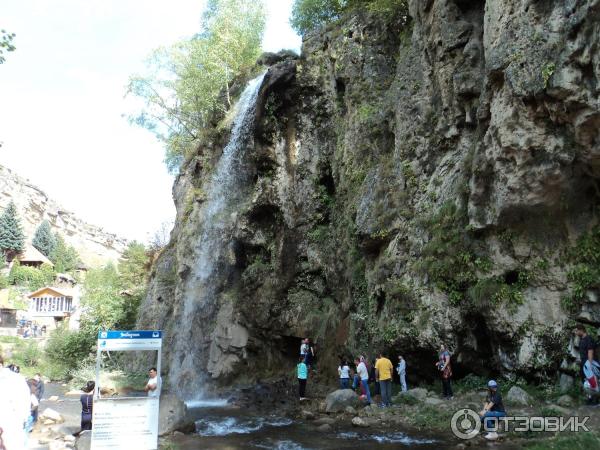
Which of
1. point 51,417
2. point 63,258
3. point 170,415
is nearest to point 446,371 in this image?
point 170,415

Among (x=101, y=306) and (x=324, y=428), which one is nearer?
(x=324, y=428)

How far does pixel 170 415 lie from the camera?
43.1 feet

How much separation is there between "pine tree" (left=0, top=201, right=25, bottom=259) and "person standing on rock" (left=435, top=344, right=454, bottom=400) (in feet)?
268

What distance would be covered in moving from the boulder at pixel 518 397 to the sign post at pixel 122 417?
8917 millimetres

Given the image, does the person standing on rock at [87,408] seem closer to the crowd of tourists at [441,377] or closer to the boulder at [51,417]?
the boulder at [51,417]

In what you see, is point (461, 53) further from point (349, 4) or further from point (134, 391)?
point (134, 391)

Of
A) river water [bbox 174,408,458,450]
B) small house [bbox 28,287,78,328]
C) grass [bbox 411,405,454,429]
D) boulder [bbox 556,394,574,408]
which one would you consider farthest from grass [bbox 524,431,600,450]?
small house [bbox 28,287,78,328]

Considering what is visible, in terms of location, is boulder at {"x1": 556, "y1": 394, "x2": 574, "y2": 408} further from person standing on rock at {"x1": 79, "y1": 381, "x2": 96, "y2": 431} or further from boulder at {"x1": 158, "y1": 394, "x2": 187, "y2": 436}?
person standing on rock at {"x1": 79, "y1": 381, "x2": 96, "y2": 431}

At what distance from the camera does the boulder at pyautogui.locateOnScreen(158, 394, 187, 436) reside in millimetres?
12828

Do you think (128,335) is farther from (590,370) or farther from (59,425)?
(590,370)

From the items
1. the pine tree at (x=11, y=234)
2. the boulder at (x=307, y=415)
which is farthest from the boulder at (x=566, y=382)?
the pine tree at (x=11, y=234)

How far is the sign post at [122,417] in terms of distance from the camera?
8.90 meters

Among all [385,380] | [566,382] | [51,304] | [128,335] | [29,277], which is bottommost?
[385,380]

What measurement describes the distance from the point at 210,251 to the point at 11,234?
222 ft
